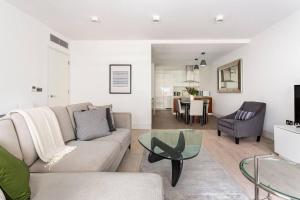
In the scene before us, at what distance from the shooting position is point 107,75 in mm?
4945

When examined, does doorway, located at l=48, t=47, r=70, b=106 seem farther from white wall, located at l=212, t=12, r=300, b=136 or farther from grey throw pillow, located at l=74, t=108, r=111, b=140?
white wall, located at l=212, t=12, r=300, b=136

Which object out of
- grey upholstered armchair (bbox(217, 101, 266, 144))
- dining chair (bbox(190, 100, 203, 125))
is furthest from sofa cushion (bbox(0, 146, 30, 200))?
dining chair (bbox(190, 100, 203, 125))

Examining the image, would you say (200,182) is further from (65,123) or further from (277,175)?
(65,123)

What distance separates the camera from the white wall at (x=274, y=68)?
10.5ft

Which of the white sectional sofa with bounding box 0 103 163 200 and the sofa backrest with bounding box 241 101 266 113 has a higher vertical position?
the sofa backrest with bounding box 241 101 266 113

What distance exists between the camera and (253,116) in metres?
3.59

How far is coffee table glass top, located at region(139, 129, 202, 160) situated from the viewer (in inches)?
74.9

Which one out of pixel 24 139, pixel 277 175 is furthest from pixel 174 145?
pixel 24 139

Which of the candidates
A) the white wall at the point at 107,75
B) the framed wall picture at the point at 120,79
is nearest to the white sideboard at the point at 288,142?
the white wall at the point at 107,75

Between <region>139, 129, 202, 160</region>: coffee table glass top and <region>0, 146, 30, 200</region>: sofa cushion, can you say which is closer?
<region>0, 146, 30, 200</region>: sofa cushion

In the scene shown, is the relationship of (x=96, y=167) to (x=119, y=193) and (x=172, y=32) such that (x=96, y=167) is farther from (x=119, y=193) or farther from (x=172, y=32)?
(x=172, y=32)

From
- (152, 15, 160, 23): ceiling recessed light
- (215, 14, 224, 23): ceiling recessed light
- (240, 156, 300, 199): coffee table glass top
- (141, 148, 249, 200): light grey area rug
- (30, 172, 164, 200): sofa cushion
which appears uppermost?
(152, 15, 160, 23): ceiling recessed light

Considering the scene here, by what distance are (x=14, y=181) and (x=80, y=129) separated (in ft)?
4.54

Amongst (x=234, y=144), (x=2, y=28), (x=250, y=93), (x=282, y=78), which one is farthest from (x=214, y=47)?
(x=2, y=28)
